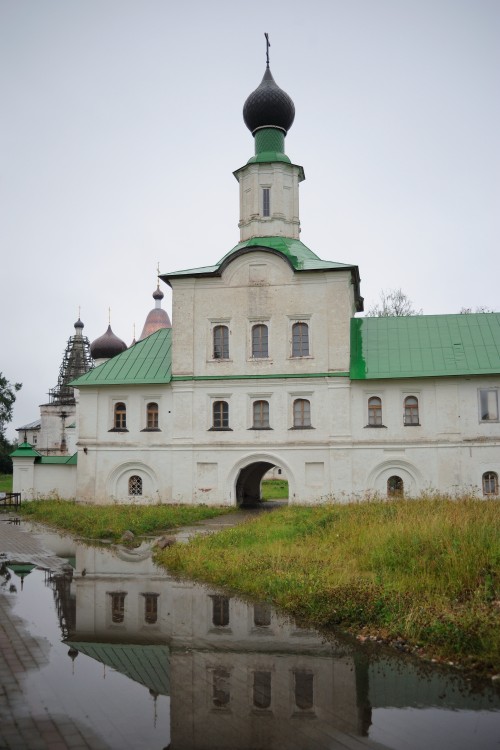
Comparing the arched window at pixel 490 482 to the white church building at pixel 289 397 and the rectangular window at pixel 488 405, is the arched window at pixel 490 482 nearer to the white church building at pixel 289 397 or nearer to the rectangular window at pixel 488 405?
the white church building at pixel 289 397

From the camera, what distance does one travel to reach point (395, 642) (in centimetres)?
748

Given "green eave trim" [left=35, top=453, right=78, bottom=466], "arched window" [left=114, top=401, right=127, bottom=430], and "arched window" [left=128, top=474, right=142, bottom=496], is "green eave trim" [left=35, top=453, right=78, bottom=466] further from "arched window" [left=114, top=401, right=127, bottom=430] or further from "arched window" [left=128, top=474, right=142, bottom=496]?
"arched window" [left=128, top=474, right=142, bottom=496]

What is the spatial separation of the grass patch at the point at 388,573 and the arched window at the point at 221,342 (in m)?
12.2

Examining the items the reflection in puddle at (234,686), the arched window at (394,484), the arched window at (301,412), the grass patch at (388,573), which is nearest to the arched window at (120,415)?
the arched window at (301,412)

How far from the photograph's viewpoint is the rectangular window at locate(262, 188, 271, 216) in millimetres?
28236

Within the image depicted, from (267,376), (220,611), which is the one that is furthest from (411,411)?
(220,611)

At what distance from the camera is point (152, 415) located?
2641 cm

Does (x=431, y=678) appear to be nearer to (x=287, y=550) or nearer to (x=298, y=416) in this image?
(x=287, y=550)

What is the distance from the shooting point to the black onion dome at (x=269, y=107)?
28.5 m

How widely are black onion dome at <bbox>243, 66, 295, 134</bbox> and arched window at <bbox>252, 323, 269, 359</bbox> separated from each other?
31.0 ft

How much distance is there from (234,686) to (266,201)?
24198 millimetres

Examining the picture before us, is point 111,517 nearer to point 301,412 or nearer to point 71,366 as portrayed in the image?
point 301,412

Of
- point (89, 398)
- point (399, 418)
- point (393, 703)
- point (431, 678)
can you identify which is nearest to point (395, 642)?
point (431, 678)

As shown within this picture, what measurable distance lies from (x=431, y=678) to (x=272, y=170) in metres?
24.7
